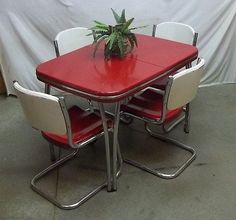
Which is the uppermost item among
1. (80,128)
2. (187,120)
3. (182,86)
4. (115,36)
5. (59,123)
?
(115,36)

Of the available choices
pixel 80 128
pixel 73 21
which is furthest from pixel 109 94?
pixel 73 21

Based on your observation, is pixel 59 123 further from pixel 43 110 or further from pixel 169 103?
pixel 169 103

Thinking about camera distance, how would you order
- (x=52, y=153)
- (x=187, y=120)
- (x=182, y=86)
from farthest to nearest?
(x=187, y=120) → (x=52, y=153) → (x=182, y=86)

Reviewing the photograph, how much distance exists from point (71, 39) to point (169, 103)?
3.53 ft

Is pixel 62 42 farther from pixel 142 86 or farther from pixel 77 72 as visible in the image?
pixel 142 86

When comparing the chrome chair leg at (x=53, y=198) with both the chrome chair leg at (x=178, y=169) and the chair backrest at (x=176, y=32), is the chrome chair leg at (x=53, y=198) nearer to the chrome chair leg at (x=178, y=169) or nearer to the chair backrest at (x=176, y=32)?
the chrome chair leg at (x=178, y=169)

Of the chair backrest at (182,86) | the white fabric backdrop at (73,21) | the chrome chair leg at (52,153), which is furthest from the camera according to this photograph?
the white fabric backdrop at (73,21)

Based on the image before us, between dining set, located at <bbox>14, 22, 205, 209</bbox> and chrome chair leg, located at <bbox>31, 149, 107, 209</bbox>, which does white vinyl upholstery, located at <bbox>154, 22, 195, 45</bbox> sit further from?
chrome chair leg, located at <bbox>31, 149, 107, 209</bbox>

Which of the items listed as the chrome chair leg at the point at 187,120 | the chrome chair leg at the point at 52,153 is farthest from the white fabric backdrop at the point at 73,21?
the chrome chair leg at the point at 52,153

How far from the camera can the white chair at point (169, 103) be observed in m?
1.89

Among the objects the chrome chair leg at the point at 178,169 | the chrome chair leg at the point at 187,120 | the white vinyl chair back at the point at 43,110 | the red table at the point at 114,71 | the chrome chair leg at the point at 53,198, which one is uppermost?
the red table at the point at 114,71

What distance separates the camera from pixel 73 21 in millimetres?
3035

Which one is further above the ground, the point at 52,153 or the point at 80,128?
the point at 80,128

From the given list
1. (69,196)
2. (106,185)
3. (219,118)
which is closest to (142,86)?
(106,185)
